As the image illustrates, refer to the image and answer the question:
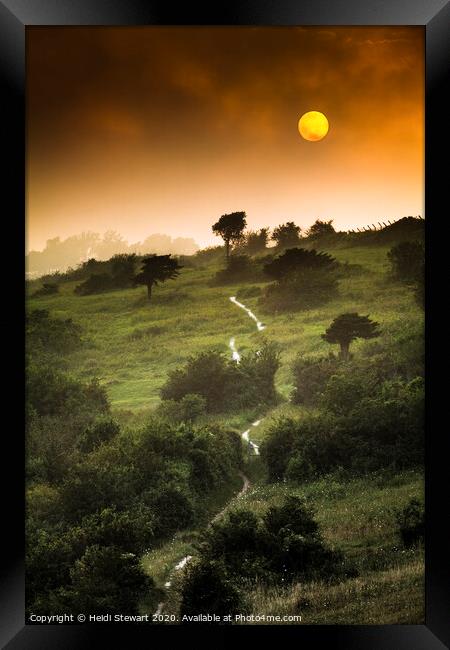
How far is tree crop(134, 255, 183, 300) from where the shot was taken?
9531 mm

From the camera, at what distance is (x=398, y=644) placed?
24.8 ft

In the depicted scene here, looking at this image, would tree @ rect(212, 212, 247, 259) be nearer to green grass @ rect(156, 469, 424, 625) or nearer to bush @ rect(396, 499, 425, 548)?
green grass @ rect(156, 469, 424, 625)

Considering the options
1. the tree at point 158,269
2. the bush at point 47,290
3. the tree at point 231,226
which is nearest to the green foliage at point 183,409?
the tree at point 158,269

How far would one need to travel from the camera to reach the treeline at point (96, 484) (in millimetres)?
8617

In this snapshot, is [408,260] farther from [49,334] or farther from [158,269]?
[49,334]

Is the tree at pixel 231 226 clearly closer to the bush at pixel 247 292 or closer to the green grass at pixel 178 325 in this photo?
the green grass at pixel 178 325

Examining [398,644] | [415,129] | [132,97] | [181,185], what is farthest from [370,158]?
[398,644]

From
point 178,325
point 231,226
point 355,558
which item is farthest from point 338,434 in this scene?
point 231,226

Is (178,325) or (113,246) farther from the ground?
(113,246)

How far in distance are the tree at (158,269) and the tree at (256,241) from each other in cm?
99

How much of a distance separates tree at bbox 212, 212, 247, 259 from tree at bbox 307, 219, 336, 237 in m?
0.93

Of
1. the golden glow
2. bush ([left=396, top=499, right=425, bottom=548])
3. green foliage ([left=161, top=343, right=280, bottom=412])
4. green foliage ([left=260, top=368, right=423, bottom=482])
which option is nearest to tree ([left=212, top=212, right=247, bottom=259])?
the golden glow

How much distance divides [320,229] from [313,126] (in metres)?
1.37

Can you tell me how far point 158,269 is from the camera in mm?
9594
